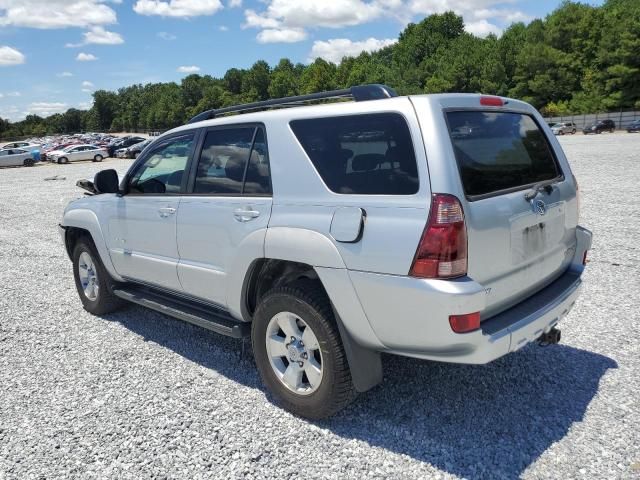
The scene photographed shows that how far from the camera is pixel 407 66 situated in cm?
10356

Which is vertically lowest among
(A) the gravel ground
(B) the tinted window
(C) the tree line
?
(A) the gravel ground

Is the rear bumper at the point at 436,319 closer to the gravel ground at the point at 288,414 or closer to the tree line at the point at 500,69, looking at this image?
the gravel ground at the point at 288,414

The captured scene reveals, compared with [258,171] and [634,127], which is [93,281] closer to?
[258,171]

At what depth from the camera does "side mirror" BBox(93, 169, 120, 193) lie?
4766 mm

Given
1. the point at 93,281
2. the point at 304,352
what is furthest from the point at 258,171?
the point at 93,281

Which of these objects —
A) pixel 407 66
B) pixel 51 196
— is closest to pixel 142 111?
pixel 407 66

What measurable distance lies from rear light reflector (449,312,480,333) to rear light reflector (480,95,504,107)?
4.42 feet

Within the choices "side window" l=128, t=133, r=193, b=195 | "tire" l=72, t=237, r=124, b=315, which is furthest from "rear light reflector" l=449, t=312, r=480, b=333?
"tire" l=72, t=237, r=124, b=315

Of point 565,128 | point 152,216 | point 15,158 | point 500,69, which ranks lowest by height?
point 565,128

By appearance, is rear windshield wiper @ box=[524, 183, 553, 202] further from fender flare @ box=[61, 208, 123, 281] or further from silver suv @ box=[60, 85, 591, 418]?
fender flare @ box=[61, 208, 123, 281]

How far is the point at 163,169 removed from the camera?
449 cm

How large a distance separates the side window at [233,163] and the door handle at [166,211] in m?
0.27

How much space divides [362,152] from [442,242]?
79cm

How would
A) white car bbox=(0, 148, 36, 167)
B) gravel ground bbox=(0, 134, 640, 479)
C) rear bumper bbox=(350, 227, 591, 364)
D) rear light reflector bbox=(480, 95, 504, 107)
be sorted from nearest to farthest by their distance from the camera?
rear bumper bbox=(350, 227, 591, 364) < gravel ground bbox=(0, 134, 640, 479) < rear light reflector bbox=(480, 95, 504, 107) < white car bbox=(0, 148, 36, 167)
